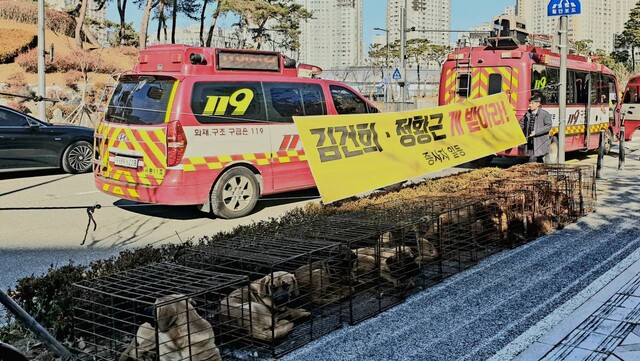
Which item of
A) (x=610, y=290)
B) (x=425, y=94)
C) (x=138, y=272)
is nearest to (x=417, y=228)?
(x=610, y=290)

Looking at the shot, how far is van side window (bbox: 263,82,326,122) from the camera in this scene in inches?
359

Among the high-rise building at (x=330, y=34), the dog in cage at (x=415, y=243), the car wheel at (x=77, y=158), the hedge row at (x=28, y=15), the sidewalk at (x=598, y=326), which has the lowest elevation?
the sidewalk at (x=598, y=326)

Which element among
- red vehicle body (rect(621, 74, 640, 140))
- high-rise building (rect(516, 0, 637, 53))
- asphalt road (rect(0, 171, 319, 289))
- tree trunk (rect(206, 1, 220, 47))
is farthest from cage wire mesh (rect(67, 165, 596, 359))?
high-rise building (rect(516, 0, 637, 53))

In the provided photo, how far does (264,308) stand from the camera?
405cm

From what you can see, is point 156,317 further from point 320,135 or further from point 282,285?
point 320,135

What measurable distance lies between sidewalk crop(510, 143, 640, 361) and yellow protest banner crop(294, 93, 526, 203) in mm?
2250

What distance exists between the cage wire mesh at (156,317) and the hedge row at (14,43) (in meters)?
32.4

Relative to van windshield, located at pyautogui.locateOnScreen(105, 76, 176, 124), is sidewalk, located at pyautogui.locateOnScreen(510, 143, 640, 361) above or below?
below

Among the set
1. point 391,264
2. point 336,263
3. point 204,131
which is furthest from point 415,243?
point 204,131

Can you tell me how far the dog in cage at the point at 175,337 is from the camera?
3498mm

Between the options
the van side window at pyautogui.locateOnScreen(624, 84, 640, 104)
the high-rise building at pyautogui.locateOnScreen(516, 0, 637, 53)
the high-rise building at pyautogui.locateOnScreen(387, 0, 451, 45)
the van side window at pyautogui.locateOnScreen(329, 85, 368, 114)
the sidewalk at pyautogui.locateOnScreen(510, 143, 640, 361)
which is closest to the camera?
the sidewalk at pyautogui.locateOnScreen(510, 143, 640, 361)

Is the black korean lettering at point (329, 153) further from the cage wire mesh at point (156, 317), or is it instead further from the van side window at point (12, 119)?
the van side window at point (12, 119)

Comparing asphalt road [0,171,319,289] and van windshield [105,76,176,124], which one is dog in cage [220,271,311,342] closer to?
asphalt road [0,171,319,289]

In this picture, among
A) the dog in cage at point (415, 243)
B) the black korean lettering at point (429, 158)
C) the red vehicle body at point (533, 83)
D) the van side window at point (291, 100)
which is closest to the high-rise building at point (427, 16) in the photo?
the red vehicle body at point (533, 83)
